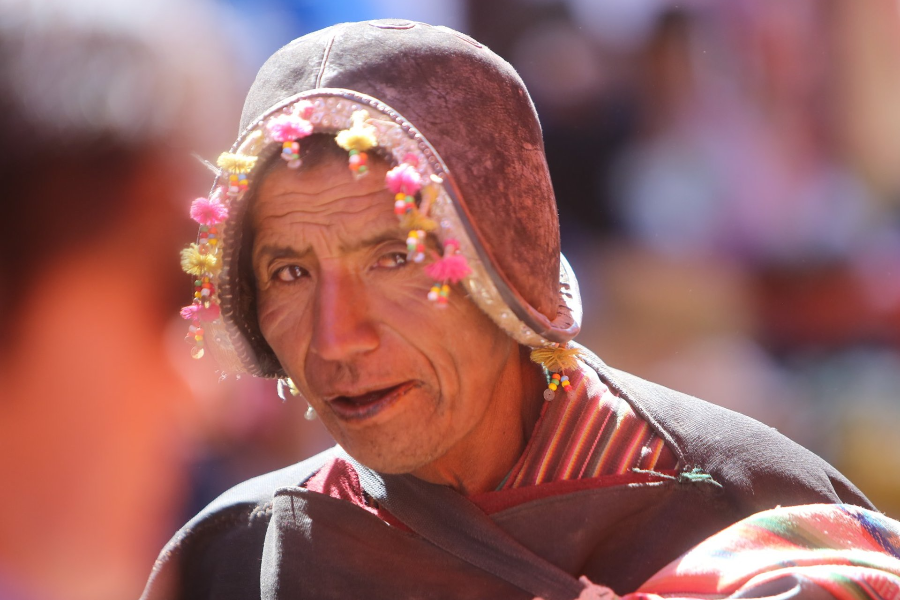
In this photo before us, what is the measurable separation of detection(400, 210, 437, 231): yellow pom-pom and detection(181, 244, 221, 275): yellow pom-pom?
0.57m

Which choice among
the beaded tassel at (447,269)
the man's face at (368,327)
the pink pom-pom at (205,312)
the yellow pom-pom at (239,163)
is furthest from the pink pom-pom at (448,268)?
the pink pom-pom at (205,312)

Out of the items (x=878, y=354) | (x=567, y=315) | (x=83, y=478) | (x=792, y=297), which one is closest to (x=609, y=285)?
(x=792, y=297)

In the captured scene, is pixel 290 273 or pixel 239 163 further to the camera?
pixel 290 273

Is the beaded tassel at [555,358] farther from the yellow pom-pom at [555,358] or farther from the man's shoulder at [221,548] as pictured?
the man's shoulder at [221,548]

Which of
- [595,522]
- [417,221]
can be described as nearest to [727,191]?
[595,522]

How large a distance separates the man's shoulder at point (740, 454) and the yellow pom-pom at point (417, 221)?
0.82m

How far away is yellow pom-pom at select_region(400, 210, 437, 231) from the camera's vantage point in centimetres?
221

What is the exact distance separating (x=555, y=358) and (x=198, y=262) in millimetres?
1026

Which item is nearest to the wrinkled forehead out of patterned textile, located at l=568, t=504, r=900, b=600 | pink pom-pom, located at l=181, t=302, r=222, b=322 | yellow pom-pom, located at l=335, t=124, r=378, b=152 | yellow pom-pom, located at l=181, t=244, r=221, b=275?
yellow pom-pom, located at l=335, t=124, r=378, b=152

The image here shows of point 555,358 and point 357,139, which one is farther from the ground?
point 357,139

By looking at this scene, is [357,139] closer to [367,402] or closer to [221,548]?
[367,402]

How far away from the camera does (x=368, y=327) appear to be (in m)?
2.27

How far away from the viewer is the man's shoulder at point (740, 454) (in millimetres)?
2346

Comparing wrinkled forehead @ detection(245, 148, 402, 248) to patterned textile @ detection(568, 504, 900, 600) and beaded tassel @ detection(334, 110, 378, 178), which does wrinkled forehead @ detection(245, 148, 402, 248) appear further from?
patterned textile @ detection(568, 504, 900, 600)
